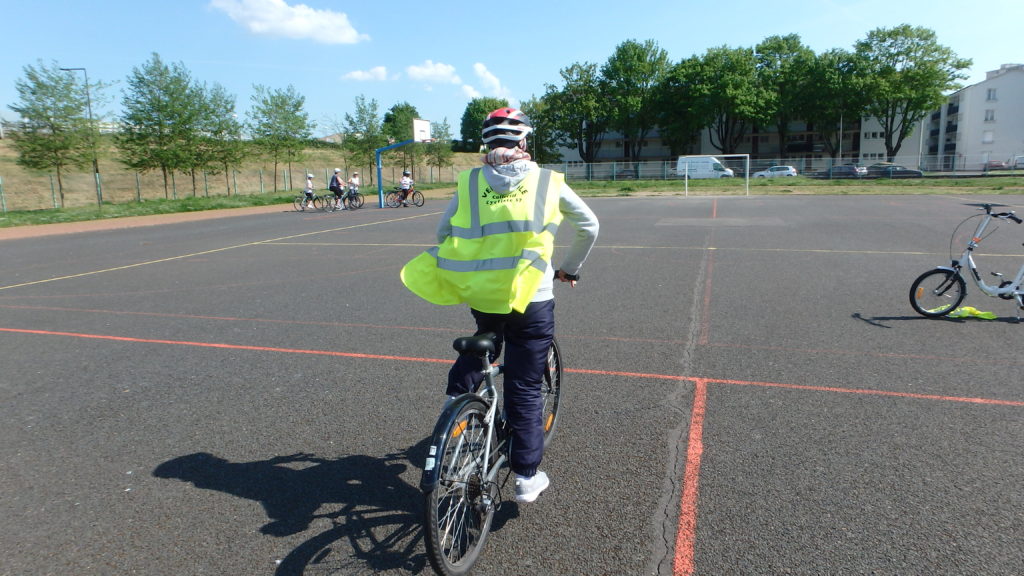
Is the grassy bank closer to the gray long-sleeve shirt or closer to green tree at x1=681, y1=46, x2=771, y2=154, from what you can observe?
green tree at x1=681, y1=46, x2=771, y2=154

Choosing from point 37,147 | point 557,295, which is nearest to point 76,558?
point 557,295

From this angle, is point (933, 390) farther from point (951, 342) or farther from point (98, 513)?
point (98, 513)

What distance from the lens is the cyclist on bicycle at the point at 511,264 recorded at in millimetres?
2619

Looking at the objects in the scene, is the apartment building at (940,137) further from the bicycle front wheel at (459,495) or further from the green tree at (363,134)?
the bicycle front wheel at (459,495)

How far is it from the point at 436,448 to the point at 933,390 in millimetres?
3921

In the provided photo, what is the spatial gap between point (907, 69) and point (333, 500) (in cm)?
7723

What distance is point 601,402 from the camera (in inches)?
175

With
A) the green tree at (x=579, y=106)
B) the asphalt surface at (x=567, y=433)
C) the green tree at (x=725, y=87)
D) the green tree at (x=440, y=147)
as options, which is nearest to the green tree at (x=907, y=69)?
the green tree at (x=725, y=87)

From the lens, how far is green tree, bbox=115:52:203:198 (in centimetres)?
3300

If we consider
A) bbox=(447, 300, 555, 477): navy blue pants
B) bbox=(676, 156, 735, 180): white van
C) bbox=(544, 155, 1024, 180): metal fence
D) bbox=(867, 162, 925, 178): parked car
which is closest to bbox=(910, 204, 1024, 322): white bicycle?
bbox=(447, 300, 555, 477): navy blue pants

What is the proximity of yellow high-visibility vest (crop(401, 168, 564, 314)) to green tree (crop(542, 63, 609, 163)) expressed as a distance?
2943 inches

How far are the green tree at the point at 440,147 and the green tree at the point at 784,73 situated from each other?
37.4 metres

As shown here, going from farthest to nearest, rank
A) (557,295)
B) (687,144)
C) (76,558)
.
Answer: (687,144), (557,295), (76,558)

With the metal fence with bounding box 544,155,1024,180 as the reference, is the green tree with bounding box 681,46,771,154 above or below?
above
